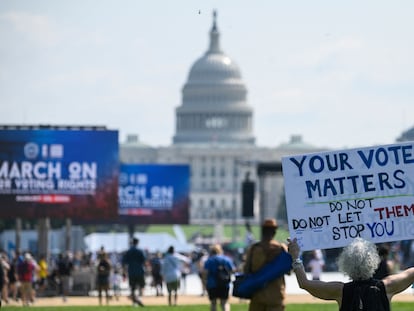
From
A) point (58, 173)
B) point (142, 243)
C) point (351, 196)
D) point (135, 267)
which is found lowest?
point (351, 196)

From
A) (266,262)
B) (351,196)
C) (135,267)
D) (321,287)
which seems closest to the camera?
(321,287)

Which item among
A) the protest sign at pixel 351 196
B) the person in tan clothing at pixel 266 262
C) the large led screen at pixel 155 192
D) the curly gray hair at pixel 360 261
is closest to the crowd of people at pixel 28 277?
the person in tan clothing at pixel 266 262

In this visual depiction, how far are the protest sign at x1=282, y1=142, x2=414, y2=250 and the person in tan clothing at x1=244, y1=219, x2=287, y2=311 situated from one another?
3.78 metres

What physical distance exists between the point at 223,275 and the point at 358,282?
11682 mm

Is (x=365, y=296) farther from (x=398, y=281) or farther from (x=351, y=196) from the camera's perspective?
(x=351, y=196)

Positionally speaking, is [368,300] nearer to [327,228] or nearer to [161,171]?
[327,228]

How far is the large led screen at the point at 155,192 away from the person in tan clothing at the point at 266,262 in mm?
47385

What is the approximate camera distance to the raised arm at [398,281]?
9188 millimetres

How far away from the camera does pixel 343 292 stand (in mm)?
9086

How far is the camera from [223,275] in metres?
20.7

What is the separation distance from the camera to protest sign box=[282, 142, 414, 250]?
10.0 m

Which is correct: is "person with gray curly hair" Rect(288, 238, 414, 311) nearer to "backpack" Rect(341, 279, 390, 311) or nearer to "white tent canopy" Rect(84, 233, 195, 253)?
"backpack" Rect(341, 279, 390, 311)

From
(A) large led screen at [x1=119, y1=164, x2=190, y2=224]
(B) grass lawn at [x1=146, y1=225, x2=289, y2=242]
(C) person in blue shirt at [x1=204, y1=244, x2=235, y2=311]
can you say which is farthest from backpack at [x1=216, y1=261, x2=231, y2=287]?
(B) grass lawn at [x1=146, y1=225, x2=289, y2=242]

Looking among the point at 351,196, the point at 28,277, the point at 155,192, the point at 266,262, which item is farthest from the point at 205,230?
the point at 351,196
